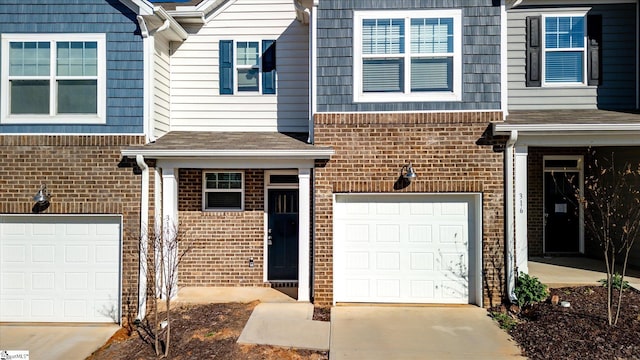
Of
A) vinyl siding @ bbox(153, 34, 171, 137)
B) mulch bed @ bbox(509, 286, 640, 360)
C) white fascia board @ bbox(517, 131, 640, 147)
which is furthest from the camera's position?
vinyl siding @ bbox(153, 34, 171, 137)

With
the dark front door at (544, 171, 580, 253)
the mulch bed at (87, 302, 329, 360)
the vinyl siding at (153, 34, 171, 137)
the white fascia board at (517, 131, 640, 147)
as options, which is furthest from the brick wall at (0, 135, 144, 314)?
the dark front door at (544, 171, 580, 253)

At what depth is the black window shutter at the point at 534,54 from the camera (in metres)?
8.84

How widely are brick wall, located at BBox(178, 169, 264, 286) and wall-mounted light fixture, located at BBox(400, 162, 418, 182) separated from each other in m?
3.02

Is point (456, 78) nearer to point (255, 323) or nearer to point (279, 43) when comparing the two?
point (279, 43)

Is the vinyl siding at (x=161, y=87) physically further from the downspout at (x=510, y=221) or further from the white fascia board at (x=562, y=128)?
the downspout at (x=510, y=221)

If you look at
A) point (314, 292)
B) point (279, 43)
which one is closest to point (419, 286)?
point (314, 292)

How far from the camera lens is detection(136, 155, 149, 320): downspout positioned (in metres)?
7.66

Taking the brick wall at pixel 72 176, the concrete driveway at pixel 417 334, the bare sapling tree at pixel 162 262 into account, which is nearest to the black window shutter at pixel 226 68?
the brick wall at pixel 72 176

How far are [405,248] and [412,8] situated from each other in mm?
4304

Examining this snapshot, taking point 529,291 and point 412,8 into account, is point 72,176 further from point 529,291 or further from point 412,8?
point 529,291

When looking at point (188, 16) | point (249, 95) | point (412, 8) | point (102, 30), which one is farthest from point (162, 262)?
point (412, 8)

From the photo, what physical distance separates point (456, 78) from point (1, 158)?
826 cm

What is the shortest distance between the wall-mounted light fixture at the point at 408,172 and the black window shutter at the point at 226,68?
395 cm

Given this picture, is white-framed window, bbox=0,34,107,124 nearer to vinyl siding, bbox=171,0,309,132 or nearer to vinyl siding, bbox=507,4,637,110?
vinyl siding, bbox=171,0,309,132
